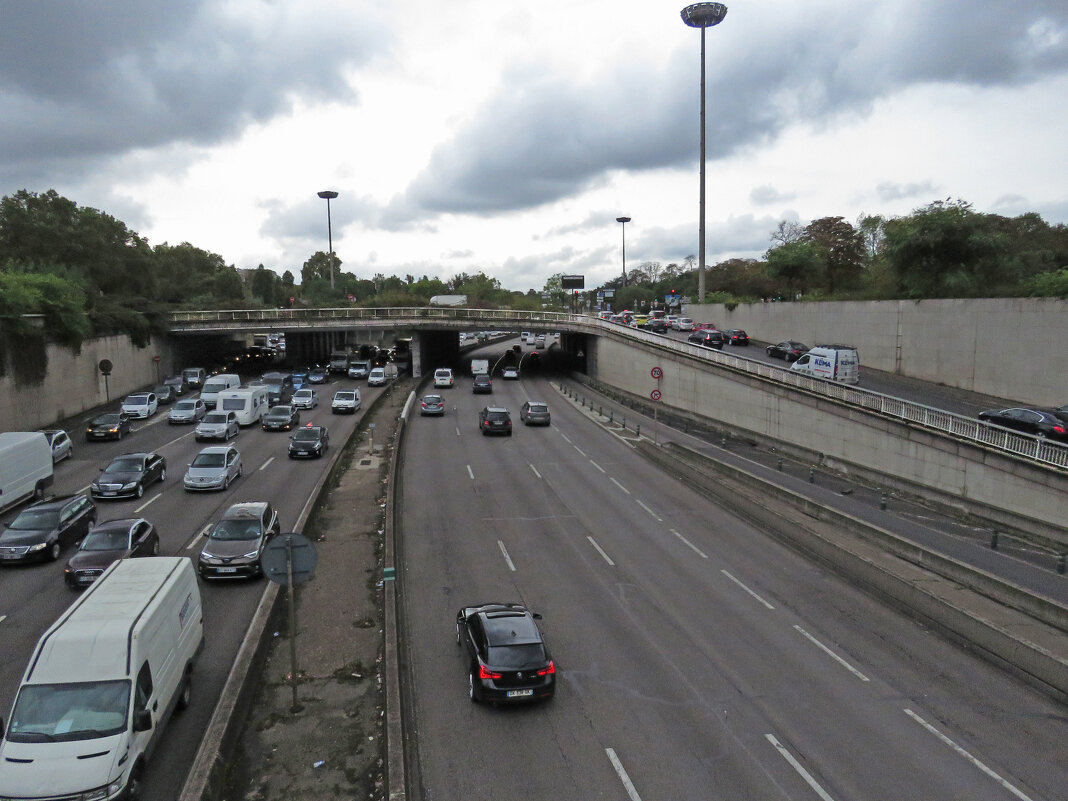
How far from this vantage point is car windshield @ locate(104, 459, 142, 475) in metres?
25.0

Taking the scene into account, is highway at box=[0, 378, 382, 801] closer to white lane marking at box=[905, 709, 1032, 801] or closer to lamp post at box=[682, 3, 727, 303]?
white lane marking at box=[905, 709, 1032, 801]

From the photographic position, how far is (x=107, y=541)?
54.4ft

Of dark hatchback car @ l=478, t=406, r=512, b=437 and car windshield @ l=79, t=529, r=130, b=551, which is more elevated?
car windshield @ l=79, t=529, r=130, b=551

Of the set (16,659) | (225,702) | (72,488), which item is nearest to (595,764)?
(225,702)

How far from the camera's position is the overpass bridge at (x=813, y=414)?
2319 cm

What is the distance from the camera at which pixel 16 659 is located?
12969 mm

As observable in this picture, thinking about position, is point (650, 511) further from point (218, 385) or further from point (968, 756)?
point (218, 385)

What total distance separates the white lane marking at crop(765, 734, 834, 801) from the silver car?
21756mm

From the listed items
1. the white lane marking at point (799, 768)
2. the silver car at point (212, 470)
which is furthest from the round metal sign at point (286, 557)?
the silver car at point (212, 470)

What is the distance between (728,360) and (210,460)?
28.7m

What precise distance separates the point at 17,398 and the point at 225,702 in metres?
34.9

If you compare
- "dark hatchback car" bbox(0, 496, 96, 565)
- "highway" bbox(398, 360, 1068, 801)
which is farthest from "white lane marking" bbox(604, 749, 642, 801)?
"dark hatchback car" bbox(0, 496, 96, 565)

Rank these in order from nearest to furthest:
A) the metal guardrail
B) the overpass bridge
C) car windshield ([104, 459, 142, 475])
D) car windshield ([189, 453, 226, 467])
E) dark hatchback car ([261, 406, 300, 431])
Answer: the overpass bridge, the metal guardrail, car windshield ([104, 459, 142, 475]), car windshield ([189, 453, 226, 467]), dark hatchback car ([261, 406, 300, 431])

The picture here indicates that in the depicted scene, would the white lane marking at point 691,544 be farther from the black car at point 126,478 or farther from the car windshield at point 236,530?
the black car at point 126,478
